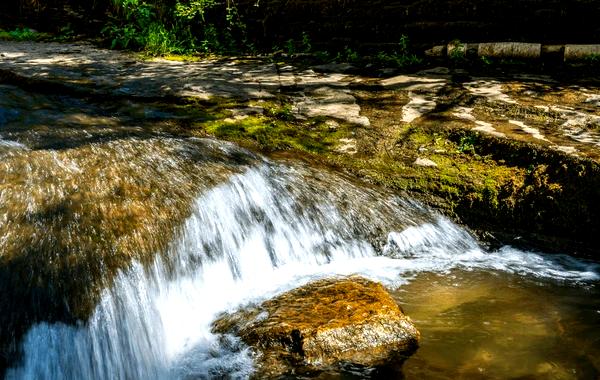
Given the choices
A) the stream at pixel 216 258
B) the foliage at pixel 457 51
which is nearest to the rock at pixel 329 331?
the stream at pixel 216 258

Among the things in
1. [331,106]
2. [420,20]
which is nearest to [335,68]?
[420,20]

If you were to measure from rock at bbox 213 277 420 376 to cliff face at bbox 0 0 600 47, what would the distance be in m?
5.46

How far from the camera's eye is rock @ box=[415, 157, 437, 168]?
14.4 feet

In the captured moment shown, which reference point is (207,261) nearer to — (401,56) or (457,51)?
(401,56)

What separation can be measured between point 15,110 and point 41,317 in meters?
2.96

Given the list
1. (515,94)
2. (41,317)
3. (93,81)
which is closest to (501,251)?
(515,94)

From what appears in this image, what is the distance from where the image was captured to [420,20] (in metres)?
7.52

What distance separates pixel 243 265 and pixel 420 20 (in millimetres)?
5398

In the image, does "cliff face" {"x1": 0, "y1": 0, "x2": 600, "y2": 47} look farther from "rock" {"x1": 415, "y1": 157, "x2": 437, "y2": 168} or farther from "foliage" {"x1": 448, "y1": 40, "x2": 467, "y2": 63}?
"rock" {"x1": 415, "y1": 157, "x2": 437, "y2": 168}

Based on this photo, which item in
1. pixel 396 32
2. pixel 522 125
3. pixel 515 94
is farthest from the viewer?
pixel 396 32

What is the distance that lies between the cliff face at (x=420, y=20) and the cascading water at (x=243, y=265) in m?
4.16

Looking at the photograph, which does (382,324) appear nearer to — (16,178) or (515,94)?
(16,178)

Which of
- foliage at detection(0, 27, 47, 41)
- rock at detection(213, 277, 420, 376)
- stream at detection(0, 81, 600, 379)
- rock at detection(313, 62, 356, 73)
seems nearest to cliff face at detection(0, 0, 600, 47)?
rock at detection(313, 62, 356, 73)

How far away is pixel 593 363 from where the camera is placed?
8.86 feet
